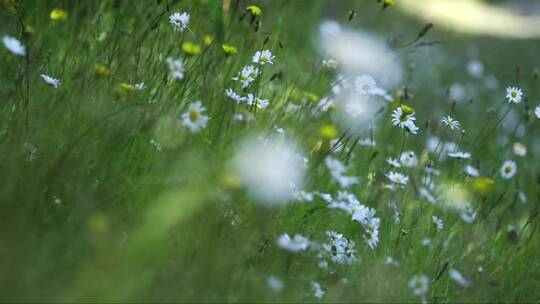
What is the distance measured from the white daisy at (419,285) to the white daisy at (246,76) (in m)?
0.91

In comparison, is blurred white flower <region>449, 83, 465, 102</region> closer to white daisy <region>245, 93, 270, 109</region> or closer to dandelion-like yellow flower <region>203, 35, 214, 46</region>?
dandelion-like yellow flower <region>203, 35, 214, 46</region>

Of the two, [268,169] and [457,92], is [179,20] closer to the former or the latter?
[268,169]

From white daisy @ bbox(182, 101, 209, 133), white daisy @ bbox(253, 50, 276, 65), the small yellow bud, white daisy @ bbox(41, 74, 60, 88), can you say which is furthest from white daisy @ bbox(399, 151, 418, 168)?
white daisy @ bbox(41, 74, 60, 88)

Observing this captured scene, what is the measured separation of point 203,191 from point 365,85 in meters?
1.05

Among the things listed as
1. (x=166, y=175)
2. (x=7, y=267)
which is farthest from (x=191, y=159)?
(x=7, y=267)

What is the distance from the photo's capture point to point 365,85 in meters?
3.06

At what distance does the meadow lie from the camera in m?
1.92

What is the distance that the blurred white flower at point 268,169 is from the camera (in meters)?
2.34

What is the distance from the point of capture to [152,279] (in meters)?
1.88

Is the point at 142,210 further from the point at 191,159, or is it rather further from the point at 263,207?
the point at 263,207

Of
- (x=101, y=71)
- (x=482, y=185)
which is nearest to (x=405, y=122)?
(x=482, y=185)

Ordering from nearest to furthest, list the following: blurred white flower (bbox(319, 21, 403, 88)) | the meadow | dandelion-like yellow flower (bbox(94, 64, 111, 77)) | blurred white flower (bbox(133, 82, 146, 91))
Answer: the meadow
dandelion-like yellow flower (bbox(94, 64, 111, 77))
blurred white flower (bbox(133, 82, 146, 91))
blurred white flower (bbox(319, 21, 403, 88))

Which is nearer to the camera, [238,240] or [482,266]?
[238,240]

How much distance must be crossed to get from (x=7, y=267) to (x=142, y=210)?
1.54ft
